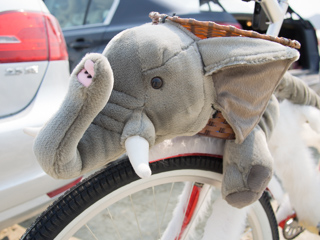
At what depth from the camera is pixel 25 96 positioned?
4.68ft

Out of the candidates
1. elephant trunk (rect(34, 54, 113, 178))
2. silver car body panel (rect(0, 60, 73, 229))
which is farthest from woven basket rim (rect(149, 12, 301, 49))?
silver car body panel (rect(0, 60, 73, 229))

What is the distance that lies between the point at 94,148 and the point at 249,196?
1.72 feet

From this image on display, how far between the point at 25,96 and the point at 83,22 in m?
1.72

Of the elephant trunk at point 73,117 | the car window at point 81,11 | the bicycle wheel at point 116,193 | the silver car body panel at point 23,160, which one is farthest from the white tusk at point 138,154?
the car window at point 81,11

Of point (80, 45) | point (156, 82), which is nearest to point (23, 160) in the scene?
point (156, 82)

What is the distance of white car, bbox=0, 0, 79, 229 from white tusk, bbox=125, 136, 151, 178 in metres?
0.74

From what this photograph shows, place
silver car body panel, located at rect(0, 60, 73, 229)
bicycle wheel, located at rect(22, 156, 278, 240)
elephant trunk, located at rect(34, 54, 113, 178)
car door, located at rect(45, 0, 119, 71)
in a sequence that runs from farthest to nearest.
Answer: car door, located at rect(45, 0, 119, 71)
silver car body panel, located at rect(0, 60, 73, 229)
bicycle wheel, located at rect(22, 156, 278, 240)
elephant trunk, located at rect(34, 54, 113, 178)

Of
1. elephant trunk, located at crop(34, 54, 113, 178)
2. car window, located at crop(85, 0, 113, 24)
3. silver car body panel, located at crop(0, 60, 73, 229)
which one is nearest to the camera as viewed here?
elephant trunk, located at crop(34, 54, 113, 178)

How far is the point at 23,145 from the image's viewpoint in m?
1.33

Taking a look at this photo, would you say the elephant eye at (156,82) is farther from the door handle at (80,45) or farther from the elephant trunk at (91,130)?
the door handle at (80,45)

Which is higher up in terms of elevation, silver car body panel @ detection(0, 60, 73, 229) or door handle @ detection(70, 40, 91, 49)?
silver car body panel @ detection(0, 60, 73, 229)

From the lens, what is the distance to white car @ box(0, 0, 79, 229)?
1.32m

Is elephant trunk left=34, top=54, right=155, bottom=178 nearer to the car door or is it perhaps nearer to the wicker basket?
the wicker basket

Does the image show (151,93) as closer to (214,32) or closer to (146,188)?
(214,32)
